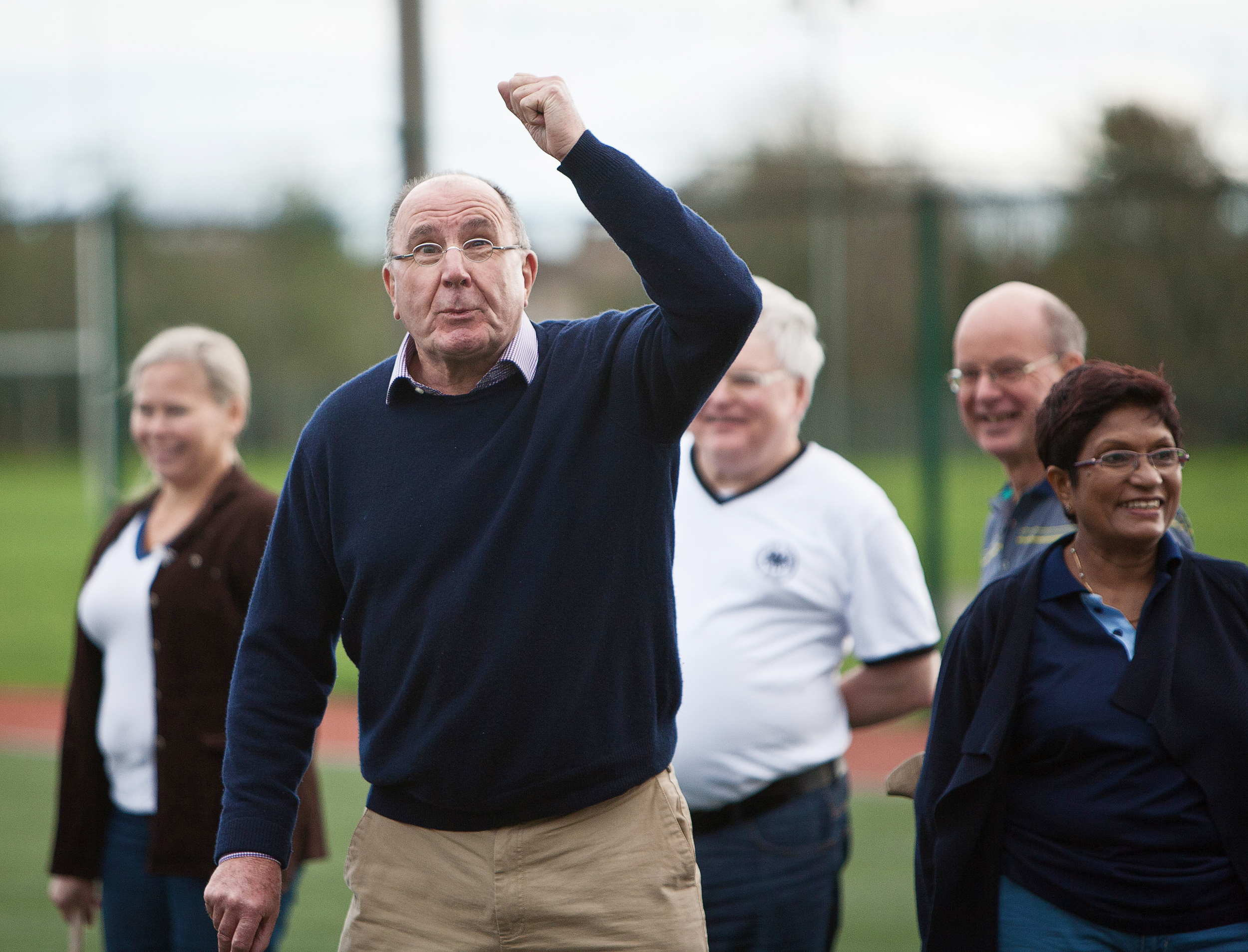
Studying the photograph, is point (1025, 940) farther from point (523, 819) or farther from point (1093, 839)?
point (523, 819)

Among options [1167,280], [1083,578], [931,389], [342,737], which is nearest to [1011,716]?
[1083,578]

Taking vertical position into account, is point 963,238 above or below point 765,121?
below

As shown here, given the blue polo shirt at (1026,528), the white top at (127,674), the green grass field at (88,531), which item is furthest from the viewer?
the green grass field at (88,531)

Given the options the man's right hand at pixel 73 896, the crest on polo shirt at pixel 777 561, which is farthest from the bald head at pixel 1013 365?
the man's right hand at pixel 73 896

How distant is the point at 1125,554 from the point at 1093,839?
1.85 feet

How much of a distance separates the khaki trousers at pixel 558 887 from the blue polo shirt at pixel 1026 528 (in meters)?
0.93

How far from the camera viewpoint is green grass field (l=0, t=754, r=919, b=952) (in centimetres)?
509

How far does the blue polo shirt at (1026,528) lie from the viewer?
2.88 meters

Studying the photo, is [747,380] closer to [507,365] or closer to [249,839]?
[507,365]

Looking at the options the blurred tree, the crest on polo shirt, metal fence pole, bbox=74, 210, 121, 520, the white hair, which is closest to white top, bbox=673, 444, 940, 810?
the crest on polo shirt

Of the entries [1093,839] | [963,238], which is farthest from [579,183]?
[963,238]

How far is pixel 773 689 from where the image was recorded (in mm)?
3238

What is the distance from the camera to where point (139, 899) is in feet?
11.2

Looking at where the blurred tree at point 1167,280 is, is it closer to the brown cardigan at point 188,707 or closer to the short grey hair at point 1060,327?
the short grey hair at point 1060,327
